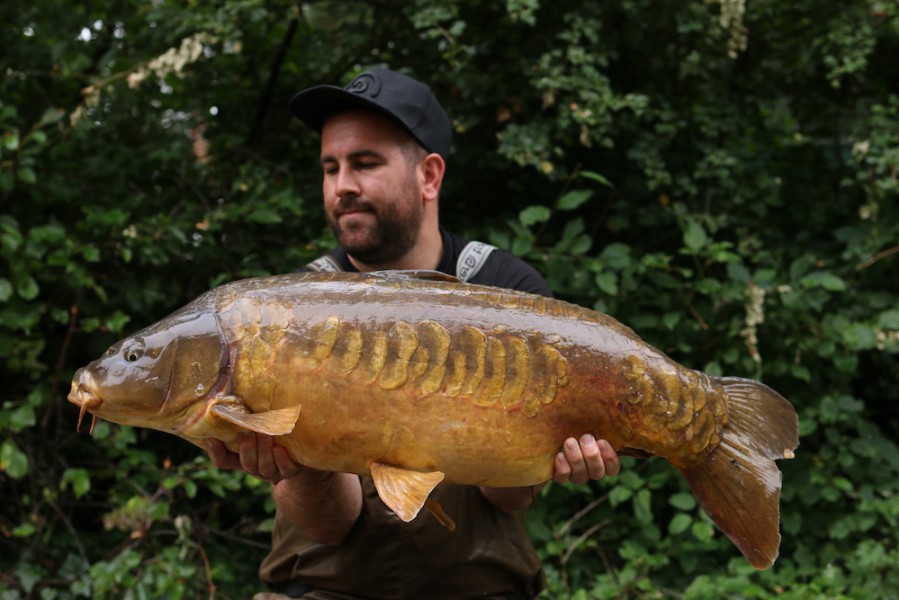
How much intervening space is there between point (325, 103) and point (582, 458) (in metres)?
0.95

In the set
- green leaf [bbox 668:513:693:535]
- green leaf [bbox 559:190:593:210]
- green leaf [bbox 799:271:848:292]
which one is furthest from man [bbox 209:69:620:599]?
green leaf [bbox 799:271:848:292]

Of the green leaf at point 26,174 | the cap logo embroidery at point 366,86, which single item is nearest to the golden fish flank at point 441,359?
the cap logo embroidery at point 366,86

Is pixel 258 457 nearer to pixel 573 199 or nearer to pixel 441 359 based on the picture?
pixel 441 359

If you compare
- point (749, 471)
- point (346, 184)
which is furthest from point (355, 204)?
point (749, 471)

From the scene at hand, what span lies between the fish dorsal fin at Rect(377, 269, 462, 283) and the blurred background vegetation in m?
1.39

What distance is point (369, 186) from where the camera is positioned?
1.83m

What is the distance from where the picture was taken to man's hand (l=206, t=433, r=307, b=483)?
4.46 feet

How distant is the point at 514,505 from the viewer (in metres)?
1.75

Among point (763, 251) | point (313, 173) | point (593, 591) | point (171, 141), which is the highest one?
point (171, 141)

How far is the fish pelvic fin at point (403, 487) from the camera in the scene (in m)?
1.27

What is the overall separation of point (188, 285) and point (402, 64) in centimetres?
114

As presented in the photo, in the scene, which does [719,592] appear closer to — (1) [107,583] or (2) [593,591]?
(2) [593,591]

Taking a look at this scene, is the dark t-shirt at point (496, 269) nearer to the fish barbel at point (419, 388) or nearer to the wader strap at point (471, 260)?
the wader strap at point (471, 260)

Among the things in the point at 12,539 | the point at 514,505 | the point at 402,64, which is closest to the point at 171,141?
the point at 402,64
